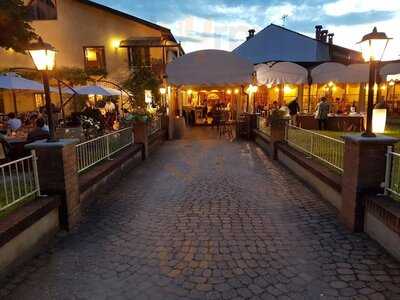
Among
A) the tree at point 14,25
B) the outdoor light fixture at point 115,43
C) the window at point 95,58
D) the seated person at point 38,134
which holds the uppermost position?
the outdoor light fixture at point 115,43

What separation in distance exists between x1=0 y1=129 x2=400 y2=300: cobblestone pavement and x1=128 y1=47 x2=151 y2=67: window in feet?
56.5

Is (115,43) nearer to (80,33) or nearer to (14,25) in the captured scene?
(80,33)

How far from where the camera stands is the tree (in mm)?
7130

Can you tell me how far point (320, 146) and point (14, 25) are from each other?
7594mm

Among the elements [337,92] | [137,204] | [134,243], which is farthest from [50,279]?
[337,92]

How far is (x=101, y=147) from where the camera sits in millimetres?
7746

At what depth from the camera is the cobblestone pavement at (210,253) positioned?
3.42 metres

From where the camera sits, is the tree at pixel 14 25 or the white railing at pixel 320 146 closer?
the white railing at pixel 320 146

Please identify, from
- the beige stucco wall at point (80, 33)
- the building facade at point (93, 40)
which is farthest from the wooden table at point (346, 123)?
the beige stucco wall at point (80, 33)

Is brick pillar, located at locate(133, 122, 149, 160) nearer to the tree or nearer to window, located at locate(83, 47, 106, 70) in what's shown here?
the tree

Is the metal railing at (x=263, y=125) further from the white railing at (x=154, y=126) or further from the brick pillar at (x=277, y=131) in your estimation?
the white railing at (x=154, y=126)

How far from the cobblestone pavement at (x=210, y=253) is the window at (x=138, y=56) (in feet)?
56.5

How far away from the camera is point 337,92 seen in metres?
24.5

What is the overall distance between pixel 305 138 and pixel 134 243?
5642 millimetres
